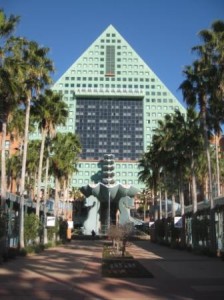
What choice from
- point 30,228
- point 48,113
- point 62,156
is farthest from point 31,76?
point 62,156

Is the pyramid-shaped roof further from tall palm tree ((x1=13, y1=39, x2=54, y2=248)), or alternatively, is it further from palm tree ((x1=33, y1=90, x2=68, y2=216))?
tall palm tree ((x1=13, y1=39, x2=54, y2=248))

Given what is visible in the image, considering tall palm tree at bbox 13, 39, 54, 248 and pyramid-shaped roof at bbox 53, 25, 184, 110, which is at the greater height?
pyramid-shaped roof at bbox 53, 25, 184, 110

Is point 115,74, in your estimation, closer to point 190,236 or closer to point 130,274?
point 190,236

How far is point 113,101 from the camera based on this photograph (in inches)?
7205

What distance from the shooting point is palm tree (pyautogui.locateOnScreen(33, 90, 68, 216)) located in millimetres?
36656

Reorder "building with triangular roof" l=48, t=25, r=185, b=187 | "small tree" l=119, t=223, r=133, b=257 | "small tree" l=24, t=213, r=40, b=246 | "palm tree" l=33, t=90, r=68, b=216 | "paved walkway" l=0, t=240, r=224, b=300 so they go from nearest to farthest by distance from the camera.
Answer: "paved walkway" l=0, t=240, r=224, b=300 < "small tree" l=119, t=223, r=133, b=257 < "small tree" l=24, t=213, r=40, b=246 < "palm tree" l=33, t=90, r=68, b=216 < "building with triangular roof" l=48, t=25, r=185, b=187

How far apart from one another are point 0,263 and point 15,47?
12.5 m

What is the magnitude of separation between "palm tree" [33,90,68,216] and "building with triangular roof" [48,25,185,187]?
133 meters

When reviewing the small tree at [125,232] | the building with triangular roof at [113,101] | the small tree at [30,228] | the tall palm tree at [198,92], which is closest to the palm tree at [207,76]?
the tall palm tree at [198,92]

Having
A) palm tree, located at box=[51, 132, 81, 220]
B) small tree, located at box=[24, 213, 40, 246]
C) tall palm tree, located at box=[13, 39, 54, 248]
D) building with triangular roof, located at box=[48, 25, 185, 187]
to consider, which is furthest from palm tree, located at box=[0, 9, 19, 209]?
building with triangular roof, located at box=[48, 25, 185, 187]

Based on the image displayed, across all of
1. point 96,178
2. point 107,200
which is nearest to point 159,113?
point 96,178

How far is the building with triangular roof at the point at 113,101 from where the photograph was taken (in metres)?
178

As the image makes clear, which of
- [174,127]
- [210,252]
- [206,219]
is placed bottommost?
[210,252]

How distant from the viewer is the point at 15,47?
26.7 metres
